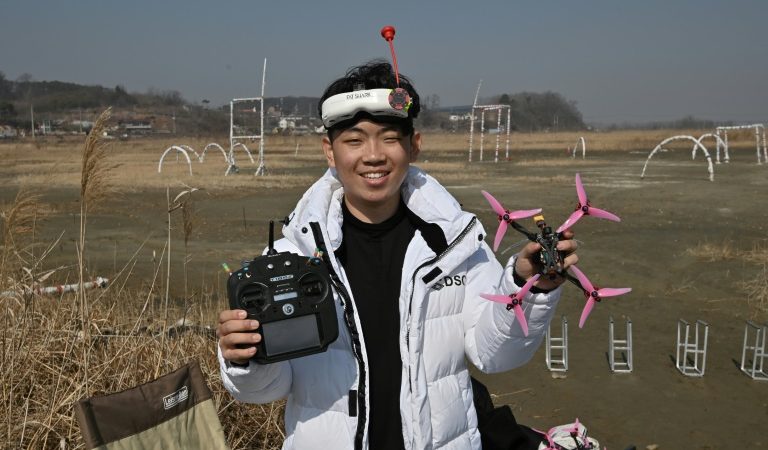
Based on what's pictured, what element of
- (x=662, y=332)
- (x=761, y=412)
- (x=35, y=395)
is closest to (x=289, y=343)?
(x=35, y=395)

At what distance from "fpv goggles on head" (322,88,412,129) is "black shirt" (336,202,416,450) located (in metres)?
0.37

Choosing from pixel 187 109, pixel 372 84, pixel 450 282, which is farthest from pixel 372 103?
pixel 187 109

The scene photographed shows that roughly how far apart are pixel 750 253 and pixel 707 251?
22.4 inches

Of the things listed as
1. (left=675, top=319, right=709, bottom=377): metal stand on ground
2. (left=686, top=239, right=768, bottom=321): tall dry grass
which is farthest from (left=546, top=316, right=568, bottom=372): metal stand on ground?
(left=686, top=239, right=768, bottom=321): tall dry grass

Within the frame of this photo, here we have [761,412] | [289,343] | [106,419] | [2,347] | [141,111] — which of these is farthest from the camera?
[141,111]

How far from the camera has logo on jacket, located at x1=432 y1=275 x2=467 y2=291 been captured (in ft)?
7.41

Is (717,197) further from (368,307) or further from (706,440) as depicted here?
(368,307)

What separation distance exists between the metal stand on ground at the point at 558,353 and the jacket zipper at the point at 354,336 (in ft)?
12.2

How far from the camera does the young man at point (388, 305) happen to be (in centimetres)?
215

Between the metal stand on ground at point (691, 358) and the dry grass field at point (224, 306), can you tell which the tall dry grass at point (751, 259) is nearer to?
the dry grass field at point (224, 306)

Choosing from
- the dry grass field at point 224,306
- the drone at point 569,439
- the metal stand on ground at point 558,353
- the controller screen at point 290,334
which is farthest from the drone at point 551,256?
the metal stand on ground at point 558,353

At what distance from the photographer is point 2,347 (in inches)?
148

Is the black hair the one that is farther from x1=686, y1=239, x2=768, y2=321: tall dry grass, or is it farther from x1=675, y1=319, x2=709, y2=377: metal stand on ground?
x1=686, y1=239, x2=768, y2=321: tall dry grass

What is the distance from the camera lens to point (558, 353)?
6.56 m
